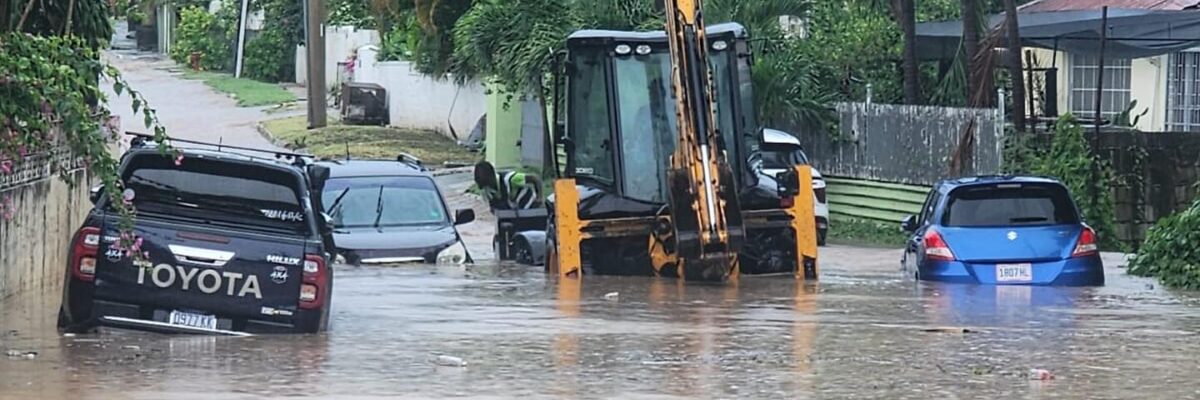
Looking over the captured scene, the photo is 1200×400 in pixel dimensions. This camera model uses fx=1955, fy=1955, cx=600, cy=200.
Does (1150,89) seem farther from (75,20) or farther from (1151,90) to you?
(75,20)

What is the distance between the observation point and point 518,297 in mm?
16922

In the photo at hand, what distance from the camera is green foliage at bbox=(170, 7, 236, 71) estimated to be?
67875 mm

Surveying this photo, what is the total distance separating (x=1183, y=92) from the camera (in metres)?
28.8

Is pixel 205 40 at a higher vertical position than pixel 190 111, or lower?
higher

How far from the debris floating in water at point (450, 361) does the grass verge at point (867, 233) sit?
15.8 m

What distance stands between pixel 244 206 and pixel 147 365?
183 cm

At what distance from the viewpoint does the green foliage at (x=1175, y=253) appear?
1911cm

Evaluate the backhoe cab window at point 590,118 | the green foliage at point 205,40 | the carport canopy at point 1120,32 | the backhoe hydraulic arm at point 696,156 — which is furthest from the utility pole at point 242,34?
the backhoe hydraulic arm at point 696,156

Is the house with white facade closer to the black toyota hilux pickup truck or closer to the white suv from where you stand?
the white suv

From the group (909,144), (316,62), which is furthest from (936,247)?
(316,62)

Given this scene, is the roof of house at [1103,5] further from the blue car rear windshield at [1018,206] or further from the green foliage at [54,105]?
the green foliage at [54,105]

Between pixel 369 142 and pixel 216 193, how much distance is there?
95.1ft

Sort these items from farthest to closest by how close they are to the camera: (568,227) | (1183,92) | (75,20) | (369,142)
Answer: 1. (369,142)
2. (1183,92)
3. (568,227)
4. (75,20)

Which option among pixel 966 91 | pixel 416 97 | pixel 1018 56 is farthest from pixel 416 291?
pixel 416 97
